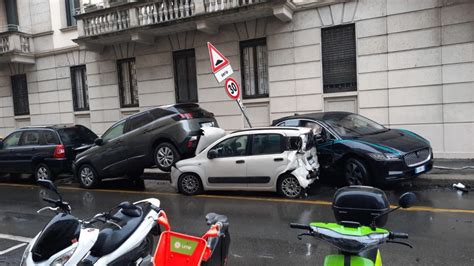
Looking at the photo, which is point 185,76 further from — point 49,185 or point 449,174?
point 49,185

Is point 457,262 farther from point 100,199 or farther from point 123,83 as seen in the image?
point 123,83

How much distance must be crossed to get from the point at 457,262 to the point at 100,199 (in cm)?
730

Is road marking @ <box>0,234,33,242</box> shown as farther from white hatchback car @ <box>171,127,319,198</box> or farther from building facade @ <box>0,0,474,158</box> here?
building facade @ <box>0,0,474,158</box>

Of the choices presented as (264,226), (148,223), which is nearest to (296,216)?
(264,226)

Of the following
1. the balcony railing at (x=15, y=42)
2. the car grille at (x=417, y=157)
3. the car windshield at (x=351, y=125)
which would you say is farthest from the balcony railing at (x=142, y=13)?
the car grille at (x=417, y=157)

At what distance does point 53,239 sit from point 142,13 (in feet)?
42.6

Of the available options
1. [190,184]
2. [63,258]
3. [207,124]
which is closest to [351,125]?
[207,124]

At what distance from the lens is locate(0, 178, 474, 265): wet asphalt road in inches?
188

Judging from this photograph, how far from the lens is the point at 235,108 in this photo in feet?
45.6

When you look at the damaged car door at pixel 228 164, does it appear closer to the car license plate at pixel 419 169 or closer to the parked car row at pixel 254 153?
the parked car row at pixel 254 153

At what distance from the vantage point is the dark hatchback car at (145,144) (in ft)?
31.0

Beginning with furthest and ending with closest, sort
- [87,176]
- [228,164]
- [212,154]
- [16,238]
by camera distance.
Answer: [87,176], [212,154], [228,164], [16,238]

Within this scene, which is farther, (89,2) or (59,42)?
(59,42)

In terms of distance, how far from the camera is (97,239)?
3.02 metres
